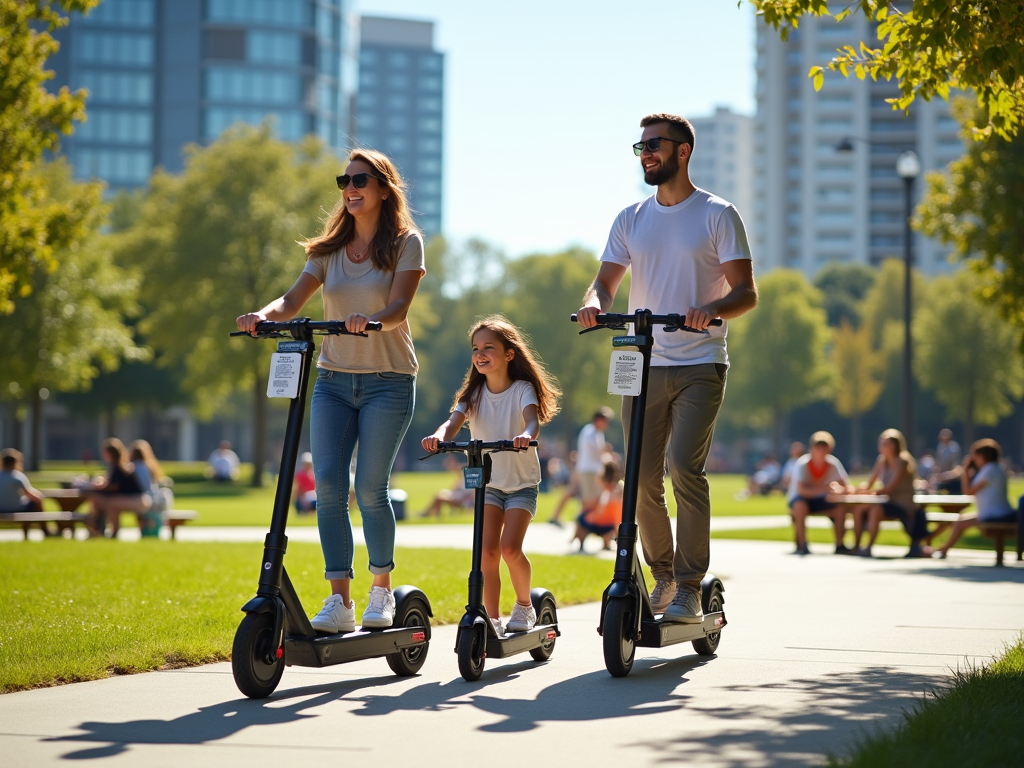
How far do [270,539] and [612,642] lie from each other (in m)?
1.63

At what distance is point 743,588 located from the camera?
1135 centimetres

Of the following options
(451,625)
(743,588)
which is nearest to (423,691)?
(451,625)

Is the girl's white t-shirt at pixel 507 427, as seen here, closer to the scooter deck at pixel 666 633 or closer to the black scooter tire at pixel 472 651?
the black scooter tire at pixel 472 651

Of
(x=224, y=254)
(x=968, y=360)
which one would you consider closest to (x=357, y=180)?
(x=224, y=254)

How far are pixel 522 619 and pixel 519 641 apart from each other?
234 mm

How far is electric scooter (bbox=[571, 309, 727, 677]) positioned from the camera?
6074 millimetres

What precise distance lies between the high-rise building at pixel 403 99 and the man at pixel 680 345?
185 meters

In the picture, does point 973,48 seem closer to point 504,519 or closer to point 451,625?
point 504,519

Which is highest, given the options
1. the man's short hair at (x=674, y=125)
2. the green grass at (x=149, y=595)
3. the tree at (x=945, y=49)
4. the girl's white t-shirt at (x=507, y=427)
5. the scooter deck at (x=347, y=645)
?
the tree at (x=945, y=49)

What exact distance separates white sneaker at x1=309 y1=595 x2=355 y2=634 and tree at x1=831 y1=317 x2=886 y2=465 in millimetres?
73603

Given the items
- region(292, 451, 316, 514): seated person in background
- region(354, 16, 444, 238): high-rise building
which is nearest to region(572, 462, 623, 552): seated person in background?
region(292, 451, 316, 514): seated person in background

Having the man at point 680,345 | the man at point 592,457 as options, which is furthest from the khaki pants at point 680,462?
the man at point 592,457

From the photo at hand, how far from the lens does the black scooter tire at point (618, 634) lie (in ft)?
19.8

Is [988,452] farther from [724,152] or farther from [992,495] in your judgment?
[724,152]
